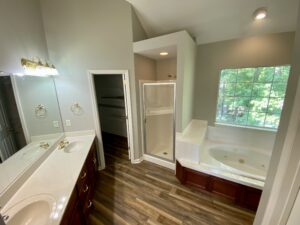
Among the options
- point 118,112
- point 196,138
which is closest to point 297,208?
point 196,138

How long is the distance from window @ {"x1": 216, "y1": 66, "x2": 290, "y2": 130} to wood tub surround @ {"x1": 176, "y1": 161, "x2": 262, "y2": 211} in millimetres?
1444

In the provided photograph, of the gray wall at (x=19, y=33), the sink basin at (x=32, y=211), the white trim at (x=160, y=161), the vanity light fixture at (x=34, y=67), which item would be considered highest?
the gray wall at (x=19, y=33)

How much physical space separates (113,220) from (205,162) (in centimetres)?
170

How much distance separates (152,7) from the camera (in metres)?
2.27

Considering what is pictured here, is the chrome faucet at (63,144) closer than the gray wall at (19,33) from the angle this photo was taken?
No

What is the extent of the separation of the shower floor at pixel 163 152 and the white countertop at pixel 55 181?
166cm

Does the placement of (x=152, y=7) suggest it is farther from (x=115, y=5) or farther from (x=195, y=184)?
(x=195, y=184)

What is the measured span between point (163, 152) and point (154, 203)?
1307mm

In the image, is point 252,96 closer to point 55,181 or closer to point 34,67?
point 55,181

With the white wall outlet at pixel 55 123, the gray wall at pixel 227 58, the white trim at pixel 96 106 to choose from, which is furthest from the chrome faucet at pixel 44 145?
the gray wall at pixel 227 58

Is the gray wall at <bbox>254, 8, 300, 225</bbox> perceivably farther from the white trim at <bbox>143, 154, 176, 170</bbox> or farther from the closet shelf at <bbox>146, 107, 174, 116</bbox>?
the closet shelf at <bbox>146, 107, 174, 116</bbox>

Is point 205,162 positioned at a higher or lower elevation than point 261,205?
lower

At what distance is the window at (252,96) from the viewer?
2533 mm

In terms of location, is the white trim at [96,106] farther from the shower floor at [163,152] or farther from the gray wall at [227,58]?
the gray wall at [227,58]
